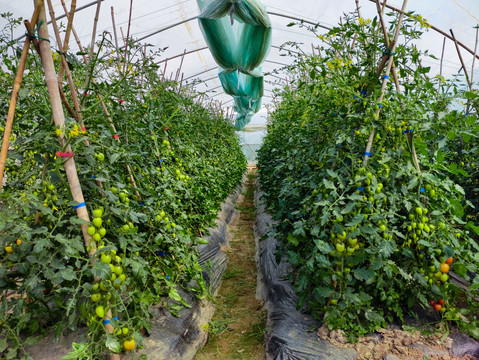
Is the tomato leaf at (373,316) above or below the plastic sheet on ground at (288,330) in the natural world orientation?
above

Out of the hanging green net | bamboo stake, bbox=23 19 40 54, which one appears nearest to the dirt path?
bamboo stake, bbox=23 19 40 54

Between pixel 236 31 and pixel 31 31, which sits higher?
pixel 236 31

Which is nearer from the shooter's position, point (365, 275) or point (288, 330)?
point (365, 275)

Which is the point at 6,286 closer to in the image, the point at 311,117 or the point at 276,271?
the point at 276,271

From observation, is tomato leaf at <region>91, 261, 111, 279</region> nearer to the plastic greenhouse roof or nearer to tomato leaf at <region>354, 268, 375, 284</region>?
tomato leaf at <region>354, 268, 375, 284</region>

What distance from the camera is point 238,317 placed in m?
2.41

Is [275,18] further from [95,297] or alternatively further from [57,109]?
[95,297]

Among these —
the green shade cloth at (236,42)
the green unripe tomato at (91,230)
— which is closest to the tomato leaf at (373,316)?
the green unripe tomato at (91,230)

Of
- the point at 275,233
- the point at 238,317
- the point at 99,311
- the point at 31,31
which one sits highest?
the point at 31,31

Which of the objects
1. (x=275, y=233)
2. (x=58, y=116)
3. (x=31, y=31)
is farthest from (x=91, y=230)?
(x=275, y=233)

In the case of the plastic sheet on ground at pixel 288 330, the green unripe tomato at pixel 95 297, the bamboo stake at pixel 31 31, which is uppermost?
the bamboo stake at pixel 31 31

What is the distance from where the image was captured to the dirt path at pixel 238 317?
2.03 m

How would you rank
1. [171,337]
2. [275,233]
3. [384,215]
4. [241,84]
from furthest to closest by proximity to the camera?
[241,84] < [275,233] < [171,337] < [384,215]

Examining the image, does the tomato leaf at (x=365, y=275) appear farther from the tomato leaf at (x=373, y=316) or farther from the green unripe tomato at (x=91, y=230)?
the green unripe tomato at (x=91, y=230)
